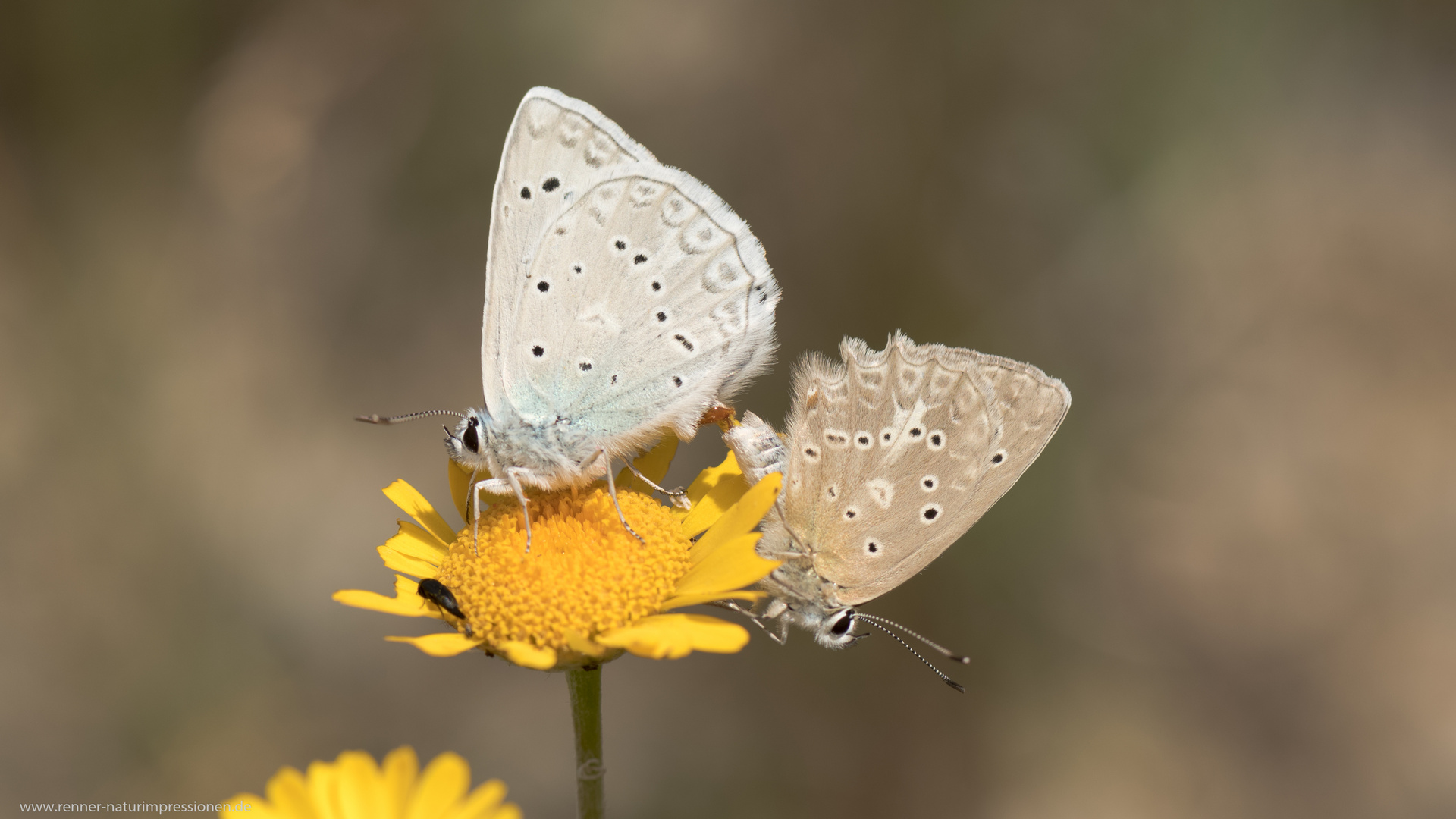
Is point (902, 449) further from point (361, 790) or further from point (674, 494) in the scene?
point (361, 790)

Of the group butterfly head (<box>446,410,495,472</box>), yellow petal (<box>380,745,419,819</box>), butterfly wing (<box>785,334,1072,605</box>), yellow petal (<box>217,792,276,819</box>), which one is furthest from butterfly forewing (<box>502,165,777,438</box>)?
yellow petal (<box>217,792,276,819</box>)

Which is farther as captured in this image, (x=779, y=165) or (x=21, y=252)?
(x=779, y=165)

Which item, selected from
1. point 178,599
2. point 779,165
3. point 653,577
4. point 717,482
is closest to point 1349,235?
point 779,165

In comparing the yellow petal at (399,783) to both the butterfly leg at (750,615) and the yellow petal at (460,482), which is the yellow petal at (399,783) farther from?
the yellow petal at (460,482)

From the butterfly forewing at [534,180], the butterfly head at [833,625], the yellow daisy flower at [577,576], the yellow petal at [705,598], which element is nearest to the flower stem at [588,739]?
the yellow daisy flower at [577,576]

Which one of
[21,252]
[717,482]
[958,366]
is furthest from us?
[21,252]

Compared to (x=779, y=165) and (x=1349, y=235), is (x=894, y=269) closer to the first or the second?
(x=779, y=165)

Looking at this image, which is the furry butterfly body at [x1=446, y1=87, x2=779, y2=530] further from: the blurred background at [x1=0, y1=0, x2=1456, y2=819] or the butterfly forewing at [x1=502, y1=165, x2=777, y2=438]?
the blurred background at [x1=0, y1=0, x2=1456, y2=819]
